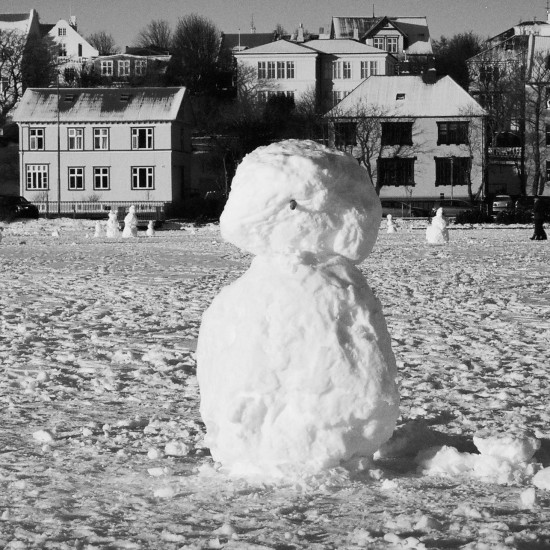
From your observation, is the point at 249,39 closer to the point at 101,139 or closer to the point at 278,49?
the point at 278,49

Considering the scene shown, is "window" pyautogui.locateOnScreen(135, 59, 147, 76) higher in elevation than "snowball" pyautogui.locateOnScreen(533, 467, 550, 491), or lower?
higher

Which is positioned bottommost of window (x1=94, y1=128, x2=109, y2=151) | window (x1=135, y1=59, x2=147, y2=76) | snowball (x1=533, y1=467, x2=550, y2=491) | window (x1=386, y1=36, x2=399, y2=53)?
snowball (x1=533, y1=467, x2=550, y2=491)

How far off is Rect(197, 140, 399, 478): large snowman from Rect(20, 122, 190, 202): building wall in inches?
2390

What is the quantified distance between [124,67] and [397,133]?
130 feet

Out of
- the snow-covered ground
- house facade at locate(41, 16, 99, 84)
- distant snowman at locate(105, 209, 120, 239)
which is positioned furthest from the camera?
house facade at locate(41, 16, 99, 84)

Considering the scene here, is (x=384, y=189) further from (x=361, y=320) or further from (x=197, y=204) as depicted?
(x=361, y=320)

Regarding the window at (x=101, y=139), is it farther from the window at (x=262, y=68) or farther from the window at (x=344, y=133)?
the window at (x=262, y=68)

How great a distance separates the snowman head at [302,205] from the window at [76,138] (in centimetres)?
6265

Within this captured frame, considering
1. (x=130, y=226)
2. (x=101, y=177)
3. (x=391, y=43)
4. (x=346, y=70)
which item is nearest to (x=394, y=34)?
(x=391, y=43)

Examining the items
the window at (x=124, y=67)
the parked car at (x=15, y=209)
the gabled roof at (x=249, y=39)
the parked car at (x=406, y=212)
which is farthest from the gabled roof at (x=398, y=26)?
the parked car at (x=15, y=209)

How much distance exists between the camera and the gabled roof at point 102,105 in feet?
219

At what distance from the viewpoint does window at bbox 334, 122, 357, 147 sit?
229 feet

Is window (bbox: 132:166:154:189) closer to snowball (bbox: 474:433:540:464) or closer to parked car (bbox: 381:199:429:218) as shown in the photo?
parked car (bbox: 381:199:429:218)

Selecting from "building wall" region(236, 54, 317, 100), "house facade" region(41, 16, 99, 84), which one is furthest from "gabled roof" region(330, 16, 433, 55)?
"house facade" region(41, 16, 99, 84)
